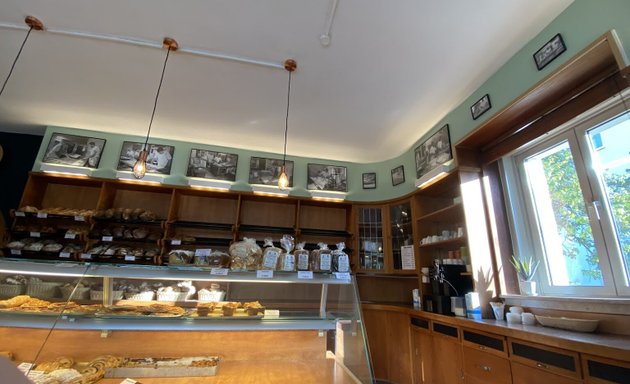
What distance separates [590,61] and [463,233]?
5.37 feet

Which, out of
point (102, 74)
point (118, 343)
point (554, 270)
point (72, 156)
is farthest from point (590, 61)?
point (72, 156)

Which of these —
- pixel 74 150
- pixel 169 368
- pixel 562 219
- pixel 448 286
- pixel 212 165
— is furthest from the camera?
pixel 212 165

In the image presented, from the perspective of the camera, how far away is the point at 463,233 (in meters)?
2.77

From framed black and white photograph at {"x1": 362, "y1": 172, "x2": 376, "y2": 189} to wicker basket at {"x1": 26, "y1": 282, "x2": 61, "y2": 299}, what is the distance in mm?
3802

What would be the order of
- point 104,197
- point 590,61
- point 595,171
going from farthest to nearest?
1. point 104,197
2. point 595,171
3. point 590,61

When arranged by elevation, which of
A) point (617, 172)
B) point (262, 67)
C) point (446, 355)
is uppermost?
point (262, 67)

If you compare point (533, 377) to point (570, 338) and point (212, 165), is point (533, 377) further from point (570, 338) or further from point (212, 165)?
point (212, 165)

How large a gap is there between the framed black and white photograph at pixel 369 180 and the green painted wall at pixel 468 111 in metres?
0.07

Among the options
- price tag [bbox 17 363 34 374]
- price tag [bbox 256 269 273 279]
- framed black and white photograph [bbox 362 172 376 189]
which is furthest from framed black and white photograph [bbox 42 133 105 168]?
framed black and white photograph [bbox 362 172 376 189]

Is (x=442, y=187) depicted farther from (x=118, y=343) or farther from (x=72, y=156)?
(x=72, y=156)

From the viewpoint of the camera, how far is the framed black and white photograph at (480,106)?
2641 millimetres

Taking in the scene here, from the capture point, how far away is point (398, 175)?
4215mm

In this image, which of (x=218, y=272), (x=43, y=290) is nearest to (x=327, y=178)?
(x=218, y=272)

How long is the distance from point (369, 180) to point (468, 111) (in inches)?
74.7
